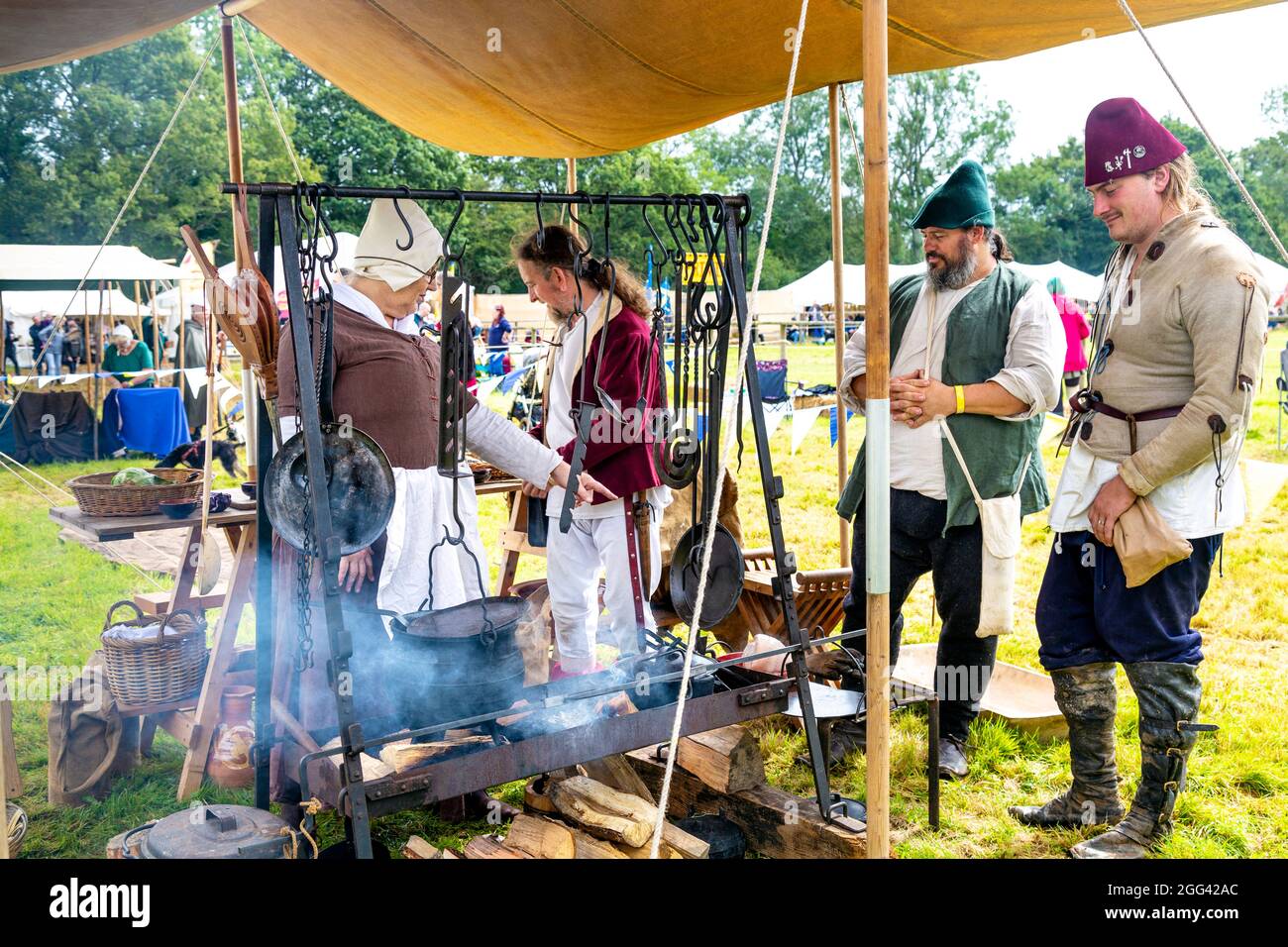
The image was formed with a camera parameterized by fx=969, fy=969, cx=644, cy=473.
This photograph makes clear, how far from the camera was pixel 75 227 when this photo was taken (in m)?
30.0

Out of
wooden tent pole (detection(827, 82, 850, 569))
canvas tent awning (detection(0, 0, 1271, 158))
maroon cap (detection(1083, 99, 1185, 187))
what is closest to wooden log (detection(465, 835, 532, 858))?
wooden tent pole (detection(827, 82, 850, 569))

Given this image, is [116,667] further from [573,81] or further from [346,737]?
[573,81]

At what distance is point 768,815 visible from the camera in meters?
2.70

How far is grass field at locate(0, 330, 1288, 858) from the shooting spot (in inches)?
113

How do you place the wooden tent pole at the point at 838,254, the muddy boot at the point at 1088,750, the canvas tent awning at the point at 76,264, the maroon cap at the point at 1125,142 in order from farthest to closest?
1. the canvas tent awning at the point at 76,264
2. the wooden tent pole at the point at 838,254
3. the muddy boot at the point at 1088,750
4. the maroon cap at the point at 1125,142

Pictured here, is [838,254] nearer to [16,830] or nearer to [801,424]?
[16,830]

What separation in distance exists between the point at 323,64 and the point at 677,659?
2.93 m

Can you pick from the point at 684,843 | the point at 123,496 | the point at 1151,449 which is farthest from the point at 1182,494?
the point at 123,496

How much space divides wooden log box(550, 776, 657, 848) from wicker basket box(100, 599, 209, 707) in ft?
4.97

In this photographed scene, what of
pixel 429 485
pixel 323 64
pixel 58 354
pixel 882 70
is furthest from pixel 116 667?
pixel 58 354

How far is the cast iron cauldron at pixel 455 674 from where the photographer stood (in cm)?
234

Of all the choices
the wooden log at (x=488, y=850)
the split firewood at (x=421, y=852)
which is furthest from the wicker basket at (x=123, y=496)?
the wooden log at (x=488, y=850)

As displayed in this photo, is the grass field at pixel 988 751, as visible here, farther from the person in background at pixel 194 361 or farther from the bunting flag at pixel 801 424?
the person in background at pixel 194 361

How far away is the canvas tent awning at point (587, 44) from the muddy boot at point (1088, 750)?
1949 millimetres
